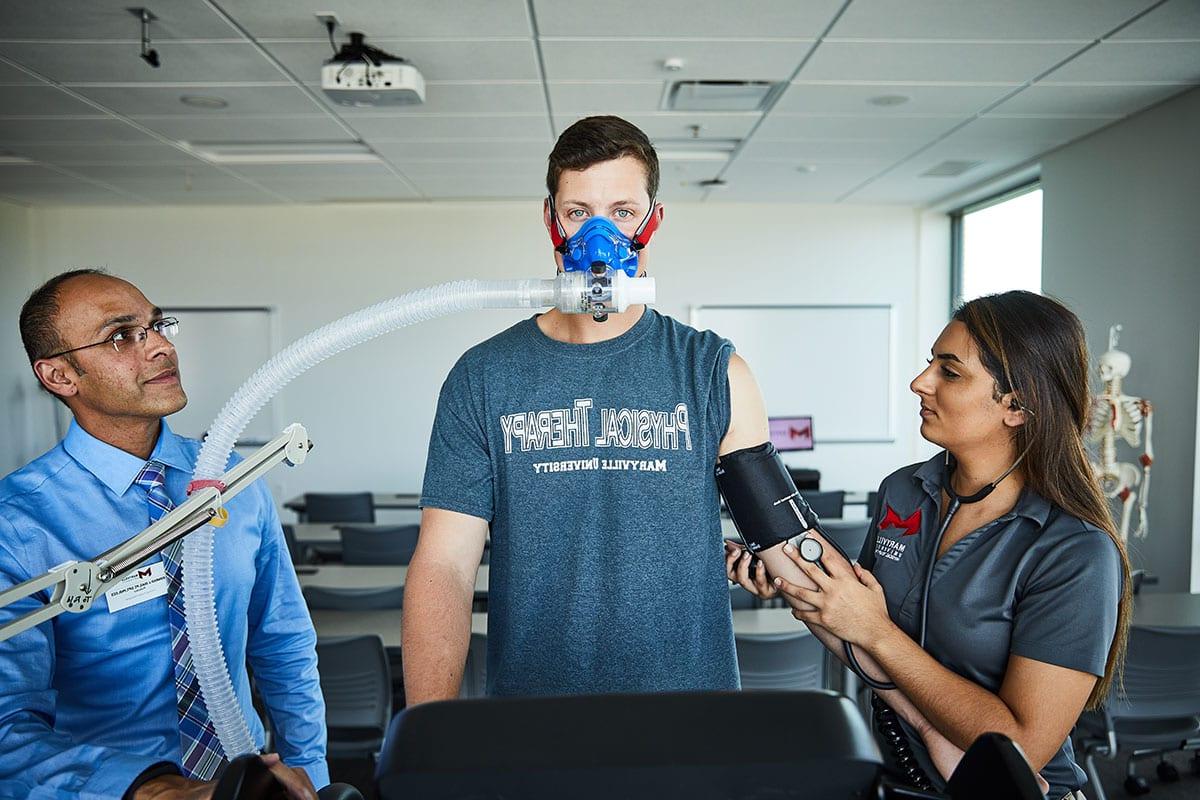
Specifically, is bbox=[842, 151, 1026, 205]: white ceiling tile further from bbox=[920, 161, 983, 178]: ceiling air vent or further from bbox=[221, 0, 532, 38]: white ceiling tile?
bbox=[221, 0, 532, 38]: white ceiling tile

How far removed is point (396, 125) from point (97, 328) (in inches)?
142

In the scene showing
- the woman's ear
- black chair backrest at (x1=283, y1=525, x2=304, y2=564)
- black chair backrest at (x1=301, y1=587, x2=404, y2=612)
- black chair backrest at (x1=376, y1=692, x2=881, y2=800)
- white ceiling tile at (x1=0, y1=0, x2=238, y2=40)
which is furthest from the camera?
black chair backrest at (x1=283, y1=525, x2=304, y2=564)

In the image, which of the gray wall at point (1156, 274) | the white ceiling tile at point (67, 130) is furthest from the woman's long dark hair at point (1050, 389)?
the white ceiling tile at point (67, 130)

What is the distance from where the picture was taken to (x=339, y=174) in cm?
600

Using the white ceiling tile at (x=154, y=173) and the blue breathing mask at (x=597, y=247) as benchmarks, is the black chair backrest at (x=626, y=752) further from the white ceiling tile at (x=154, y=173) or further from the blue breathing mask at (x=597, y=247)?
Result: the white ceiling tile at (x=154, y=173)

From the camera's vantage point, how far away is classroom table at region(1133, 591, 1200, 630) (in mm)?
3154

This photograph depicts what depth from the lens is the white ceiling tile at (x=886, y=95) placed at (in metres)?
4.10

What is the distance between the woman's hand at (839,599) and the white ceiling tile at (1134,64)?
336cm

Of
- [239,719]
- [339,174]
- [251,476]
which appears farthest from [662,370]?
[339,174]

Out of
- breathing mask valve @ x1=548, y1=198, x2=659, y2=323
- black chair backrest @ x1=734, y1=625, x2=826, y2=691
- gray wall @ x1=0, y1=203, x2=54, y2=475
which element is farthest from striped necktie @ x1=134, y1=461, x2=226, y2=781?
gray wall @ x1=0, y1=203, x2=54, y2=475

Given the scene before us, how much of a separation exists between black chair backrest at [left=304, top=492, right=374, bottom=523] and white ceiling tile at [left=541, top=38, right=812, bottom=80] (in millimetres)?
3332

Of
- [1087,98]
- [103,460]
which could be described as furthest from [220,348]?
[1087,98]

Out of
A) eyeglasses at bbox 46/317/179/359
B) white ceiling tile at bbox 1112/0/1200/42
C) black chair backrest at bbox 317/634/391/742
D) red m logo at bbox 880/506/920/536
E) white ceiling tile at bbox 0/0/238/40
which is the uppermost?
white ceiling tile at bbox 1112/0/1200/42

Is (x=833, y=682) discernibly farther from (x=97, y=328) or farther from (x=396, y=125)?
(x=396, y=125)
